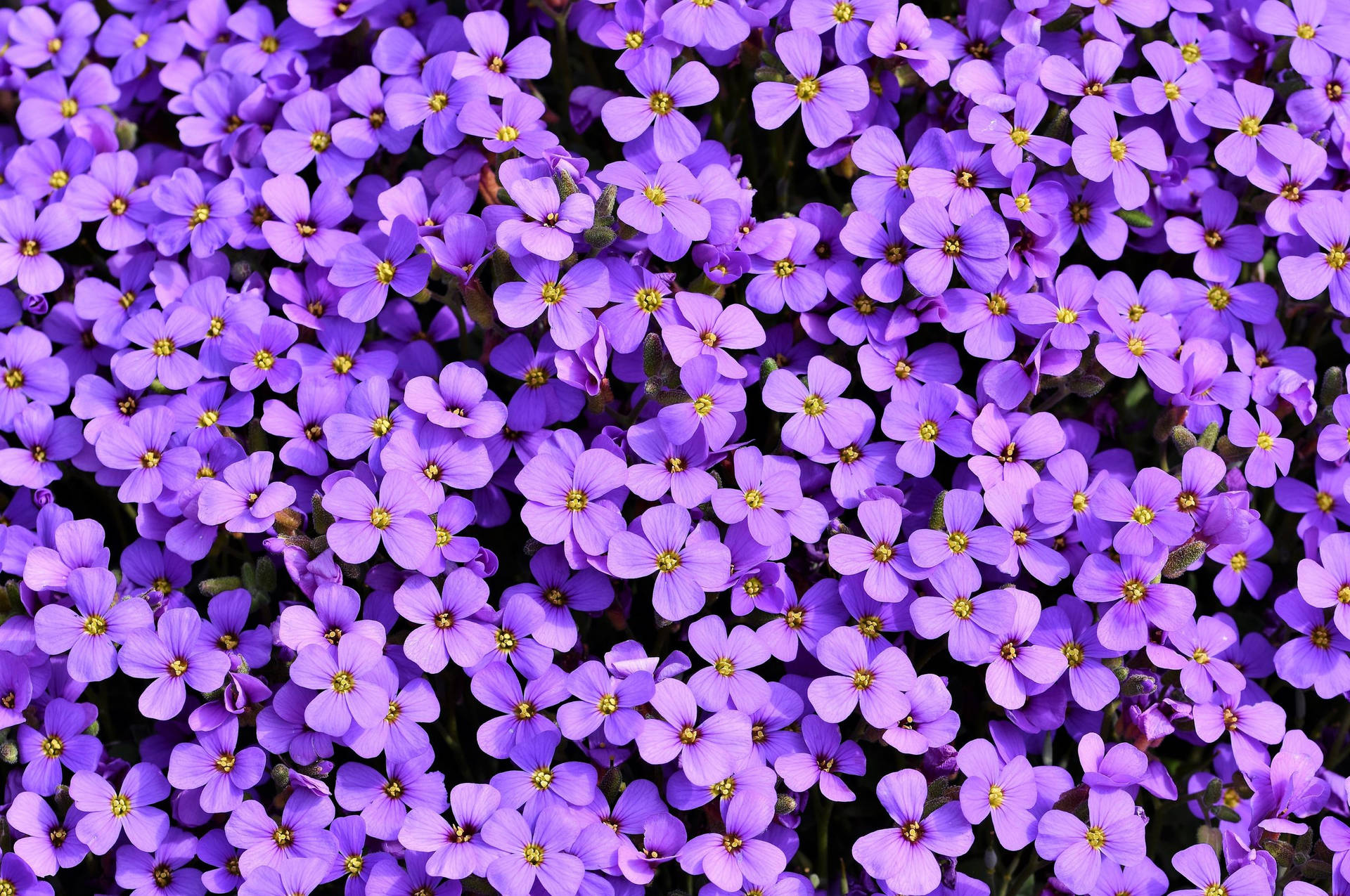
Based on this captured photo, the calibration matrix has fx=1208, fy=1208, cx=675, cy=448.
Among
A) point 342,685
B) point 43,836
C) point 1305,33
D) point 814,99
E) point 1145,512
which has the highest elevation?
point 1305,33

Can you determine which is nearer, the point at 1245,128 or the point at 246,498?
the point at 246,498

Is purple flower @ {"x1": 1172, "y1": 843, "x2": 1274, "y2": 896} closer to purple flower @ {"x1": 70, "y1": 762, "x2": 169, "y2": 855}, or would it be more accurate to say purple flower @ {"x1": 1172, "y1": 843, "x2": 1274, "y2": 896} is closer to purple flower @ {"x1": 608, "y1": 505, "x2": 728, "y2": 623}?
purple flower @ {"x1": 608, "y1": 505, "x2": 728, "y2": 623}

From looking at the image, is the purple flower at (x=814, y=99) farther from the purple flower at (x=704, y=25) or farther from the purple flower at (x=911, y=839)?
the purple flower at (x=911, y=839)

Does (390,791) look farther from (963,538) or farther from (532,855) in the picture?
(963,538)

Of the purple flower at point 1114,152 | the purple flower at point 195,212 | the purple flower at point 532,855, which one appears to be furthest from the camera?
the purple flower at point 195,212

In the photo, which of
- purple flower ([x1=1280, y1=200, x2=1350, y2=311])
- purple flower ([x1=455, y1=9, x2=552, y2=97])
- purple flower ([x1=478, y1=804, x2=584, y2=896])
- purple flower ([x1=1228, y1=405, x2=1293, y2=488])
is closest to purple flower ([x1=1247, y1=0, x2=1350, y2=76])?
purple flower ([x1=1280, y1=200, x2=1350, y2=311])

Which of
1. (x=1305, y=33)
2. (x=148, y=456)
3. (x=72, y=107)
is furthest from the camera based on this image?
(x=72, y=107)

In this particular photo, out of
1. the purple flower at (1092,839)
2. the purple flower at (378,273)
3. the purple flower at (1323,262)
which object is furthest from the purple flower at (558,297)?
the purple flower at (1323,262)

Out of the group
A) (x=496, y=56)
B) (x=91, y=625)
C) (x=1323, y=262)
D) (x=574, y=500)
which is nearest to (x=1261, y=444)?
(x=1323, y=262)
